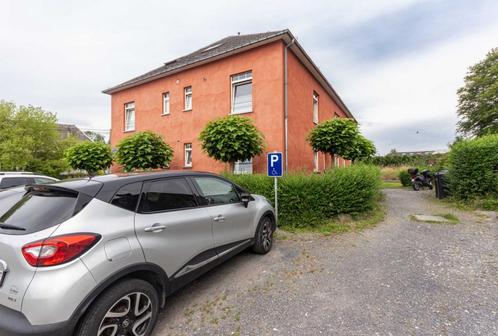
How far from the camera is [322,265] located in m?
4.05

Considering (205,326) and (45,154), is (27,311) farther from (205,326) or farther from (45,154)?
(45,154)

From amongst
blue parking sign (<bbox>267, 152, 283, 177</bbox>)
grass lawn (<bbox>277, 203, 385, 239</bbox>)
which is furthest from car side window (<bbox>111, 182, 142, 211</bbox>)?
grass lawn (<bbox>277, 203, 385, 239</bbox>)

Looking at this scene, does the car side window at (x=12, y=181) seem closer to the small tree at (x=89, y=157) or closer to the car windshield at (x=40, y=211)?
the small tree at (x=89, y=157)

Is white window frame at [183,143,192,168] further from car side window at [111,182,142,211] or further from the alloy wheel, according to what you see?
the alloy wheel

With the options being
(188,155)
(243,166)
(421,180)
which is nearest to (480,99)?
(421,180)

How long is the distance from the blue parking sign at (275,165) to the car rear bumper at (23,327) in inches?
182

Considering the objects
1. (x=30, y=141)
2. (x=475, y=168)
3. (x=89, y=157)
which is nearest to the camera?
(x=475, y=168)

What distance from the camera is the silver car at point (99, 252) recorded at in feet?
5.82

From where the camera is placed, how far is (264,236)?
4543 mm

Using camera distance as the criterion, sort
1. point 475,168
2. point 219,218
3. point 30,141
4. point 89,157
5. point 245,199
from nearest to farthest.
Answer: point 219,218 → point 245,199 → point 475,168 → point 89,157 → point 30,141

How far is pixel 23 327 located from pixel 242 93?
10.7m

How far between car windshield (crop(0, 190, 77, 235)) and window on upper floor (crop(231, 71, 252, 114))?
9051mm

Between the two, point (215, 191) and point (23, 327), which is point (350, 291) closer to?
point (215, 191)

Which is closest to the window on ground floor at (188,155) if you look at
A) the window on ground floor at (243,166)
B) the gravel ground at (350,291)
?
the window on ground floor at (243,166)
